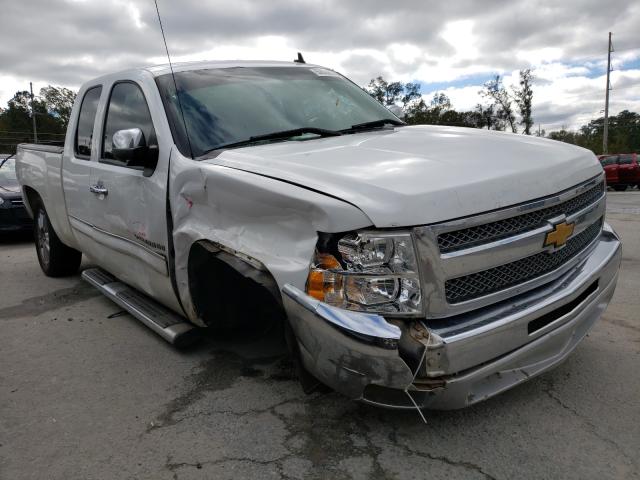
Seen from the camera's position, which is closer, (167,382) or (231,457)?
(231,457)

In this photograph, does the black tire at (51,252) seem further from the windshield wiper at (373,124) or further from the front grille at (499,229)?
the front grille at (499,229)

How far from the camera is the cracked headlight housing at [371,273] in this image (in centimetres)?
202

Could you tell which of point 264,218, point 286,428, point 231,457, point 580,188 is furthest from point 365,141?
point 231,457

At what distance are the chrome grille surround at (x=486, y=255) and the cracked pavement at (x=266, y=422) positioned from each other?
25.5 inches

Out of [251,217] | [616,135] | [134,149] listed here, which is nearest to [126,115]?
[134,149]

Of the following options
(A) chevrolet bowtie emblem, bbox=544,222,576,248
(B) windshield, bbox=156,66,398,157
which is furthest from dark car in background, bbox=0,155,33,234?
(A) chevrolet bowtie emblem, bbox=544,222,576,248

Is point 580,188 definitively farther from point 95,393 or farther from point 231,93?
point 95,393

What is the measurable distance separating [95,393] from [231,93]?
6.39 ft

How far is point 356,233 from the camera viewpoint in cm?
205

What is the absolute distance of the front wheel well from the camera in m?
2.86

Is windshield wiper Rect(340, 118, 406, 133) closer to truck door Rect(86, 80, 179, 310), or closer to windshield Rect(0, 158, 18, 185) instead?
truck door Rect(86, 80, 179, 310)

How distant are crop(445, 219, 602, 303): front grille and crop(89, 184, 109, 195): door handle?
2.65m

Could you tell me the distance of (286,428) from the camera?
100 inches

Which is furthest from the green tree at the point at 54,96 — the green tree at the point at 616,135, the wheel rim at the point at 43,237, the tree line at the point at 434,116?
the wheel rim at the point at 43,237
